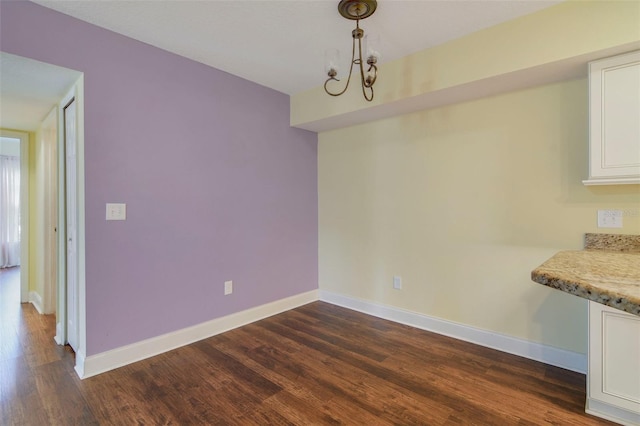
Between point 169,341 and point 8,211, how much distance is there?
6.01 m

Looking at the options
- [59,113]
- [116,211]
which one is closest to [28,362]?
[116,211]

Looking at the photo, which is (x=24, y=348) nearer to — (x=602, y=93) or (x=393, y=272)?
(x=393, y=272)

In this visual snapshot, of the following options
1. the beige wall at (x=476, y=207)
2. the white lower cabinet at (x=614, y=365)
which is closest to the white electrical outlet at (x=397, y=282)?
the beige wall at (x=476, y=207)

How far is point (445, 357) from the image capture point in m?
2.34

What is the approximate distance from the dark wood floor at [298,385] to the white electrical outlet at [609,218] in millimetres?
1058

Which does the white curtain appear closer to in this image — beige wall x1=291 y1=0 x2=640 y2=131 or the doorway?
the doorway

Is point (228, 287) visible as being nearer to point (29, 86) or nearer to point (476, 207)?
point (29, 86)

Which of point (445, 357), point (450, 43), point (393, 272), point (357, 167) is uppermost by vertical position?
point (450, 43)

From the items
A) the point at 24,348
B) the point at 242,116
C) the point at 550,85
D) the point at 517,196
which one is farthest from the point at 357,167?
the point at 24,348

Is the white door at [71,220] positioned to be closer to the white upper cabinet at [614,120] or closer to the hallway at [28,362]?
the hallway at [28,362]

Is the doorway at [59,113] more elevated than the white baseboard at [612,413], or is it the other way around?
the doorway at [59,113]

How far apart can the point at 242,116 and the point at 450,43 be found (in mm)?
1940

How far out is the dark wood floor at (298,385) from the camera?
1698mm

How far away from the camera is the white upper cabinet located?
172 cm
